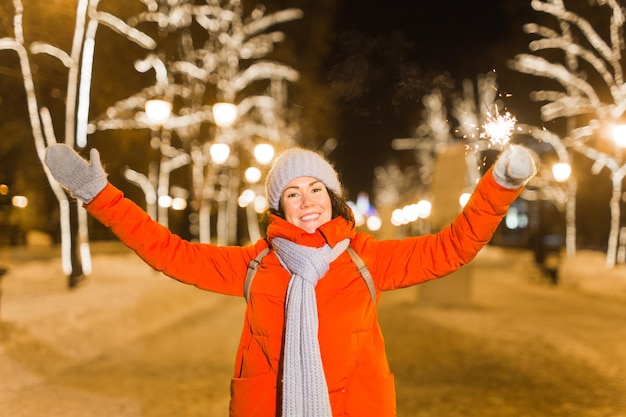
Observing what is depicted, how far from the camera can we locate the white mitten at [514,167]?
2686 millimetres

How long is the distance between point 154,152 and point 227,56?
3821 millimetres

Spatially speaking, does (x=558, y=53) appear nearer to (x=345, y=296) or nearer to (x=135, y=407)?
(x=135, y=407)

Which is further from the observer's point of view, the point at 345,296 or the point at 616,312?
the point at 616,312

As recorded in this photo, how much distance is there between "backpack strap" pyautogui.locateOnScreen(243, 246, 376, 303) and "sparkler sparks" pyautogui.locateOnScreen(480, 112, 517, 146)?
33.4 inches

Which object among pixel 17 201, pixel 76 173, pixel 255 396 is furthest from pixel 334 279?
pixel 17 201

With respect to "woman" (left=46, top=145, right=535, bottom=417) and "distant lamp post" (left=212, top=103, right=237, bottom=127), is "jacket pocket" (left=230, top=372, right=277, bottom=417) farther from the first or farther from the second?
"distant lamp post" (left=212, top=103, right=237, bottom=127)

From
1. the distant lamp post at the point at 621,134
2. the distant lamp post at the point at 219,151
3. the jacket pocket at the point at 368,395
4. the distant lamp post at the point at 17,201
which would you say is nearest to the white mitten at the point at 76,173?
the jacket pocket at the point at 368,395

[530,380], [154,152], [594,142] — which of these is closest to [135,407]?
[530,380]

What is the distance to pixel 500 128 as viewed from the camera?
3.11 m

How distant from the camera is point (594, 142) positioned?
2158cm

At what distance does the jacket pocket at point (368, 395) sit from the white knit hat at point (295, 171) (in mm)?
1002

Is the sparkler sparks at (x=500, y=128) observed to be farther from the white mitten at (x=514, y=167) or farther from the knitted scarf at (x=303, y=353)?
the knitted scarf at (x=303, y=353)

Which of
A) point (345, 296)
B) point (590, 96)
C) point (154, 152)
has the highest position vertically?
point (590, 96)

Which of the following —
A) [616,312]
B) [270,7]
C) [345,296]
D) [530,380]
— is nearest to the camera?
[345,296]
